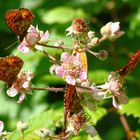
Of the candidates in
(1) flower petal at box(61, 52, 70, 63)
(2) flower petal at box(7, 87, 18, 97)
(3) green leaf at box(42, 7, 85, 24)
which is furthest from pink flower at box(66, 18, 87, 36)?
(3) green leaf at box(42, 7, 85, 24)

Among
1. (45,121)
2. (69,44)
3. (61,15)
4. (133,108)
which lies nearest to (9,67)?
(45,121)

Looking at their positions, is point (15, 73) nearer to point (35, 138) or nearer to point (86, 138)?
point (35, 138)

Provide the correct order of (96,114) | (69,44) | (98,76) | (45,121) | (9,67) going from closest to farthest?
(9,67)
(45,121)
(96,114)
(98,76)
(69,44)

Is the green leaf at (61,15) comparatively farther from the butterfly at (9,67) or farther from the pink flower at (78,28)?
the butterfly at (9,67)

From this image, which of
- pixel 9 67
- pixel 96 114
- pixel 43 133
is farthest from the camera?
pixel 96 114

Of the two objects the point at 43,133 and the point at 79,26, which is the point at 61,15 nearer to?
the point at 79,26

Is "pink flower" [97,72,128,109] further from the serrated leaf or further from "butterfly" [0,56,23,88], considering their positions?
the serrated leaf

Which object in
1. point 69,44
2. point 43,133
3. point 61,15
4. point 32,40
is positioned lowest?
point 43,133
